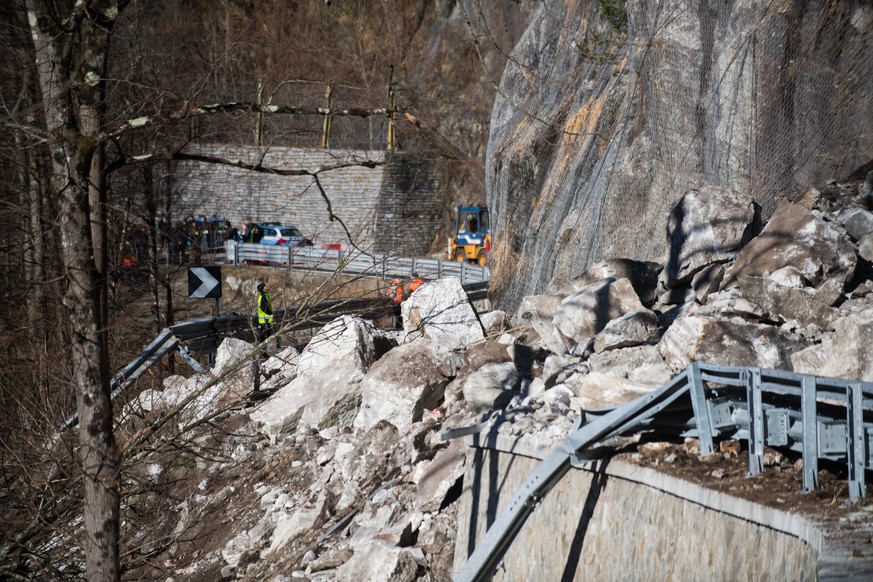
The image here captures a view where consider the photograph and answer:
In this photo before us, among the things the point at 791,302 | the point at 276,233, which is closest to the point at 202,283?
the point at 791,302

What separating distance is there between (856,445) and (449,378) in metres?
5.14

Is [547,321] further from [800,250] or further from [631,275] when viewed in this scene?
[800,250]

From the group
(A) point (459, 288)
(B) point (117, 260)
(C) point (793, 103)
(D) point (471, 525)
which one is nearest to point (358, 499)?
Result: (D) point (471, 525)

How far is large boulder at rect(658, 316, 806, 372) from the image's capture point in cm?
600

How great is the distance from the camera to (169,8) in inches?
794

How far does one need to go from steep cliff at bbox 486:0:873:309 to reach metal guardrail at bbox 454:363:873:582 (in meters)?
2.42

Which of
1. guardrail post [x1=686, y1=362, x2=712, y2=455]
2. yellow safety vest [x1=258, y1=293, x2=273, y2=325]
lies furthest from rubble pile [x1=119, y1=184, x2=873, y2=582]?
yellow safety vest [x1=258, y1=293, x2=273, y2=325]

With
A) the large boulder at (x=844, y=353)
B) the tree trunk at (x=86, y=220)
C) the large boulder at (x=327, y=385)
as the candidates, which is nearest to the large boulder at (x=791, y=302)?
the large boulder at (x=844, y=353)

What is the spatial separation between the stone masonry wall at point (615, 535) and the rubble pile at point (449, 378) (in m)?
0.39

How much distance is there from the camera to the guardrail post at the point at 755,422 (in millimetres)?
4523

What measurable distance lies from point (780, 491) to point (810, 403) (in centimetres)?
51

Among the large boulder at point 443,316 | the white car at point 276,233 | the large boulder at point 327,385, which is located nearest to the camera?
the large boulder at point 327,385

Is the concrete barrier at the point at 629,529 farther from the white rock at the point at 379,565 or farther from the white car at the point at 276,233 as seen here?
the white car at the point at 276,233

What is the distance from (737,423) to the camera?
15.9ft
